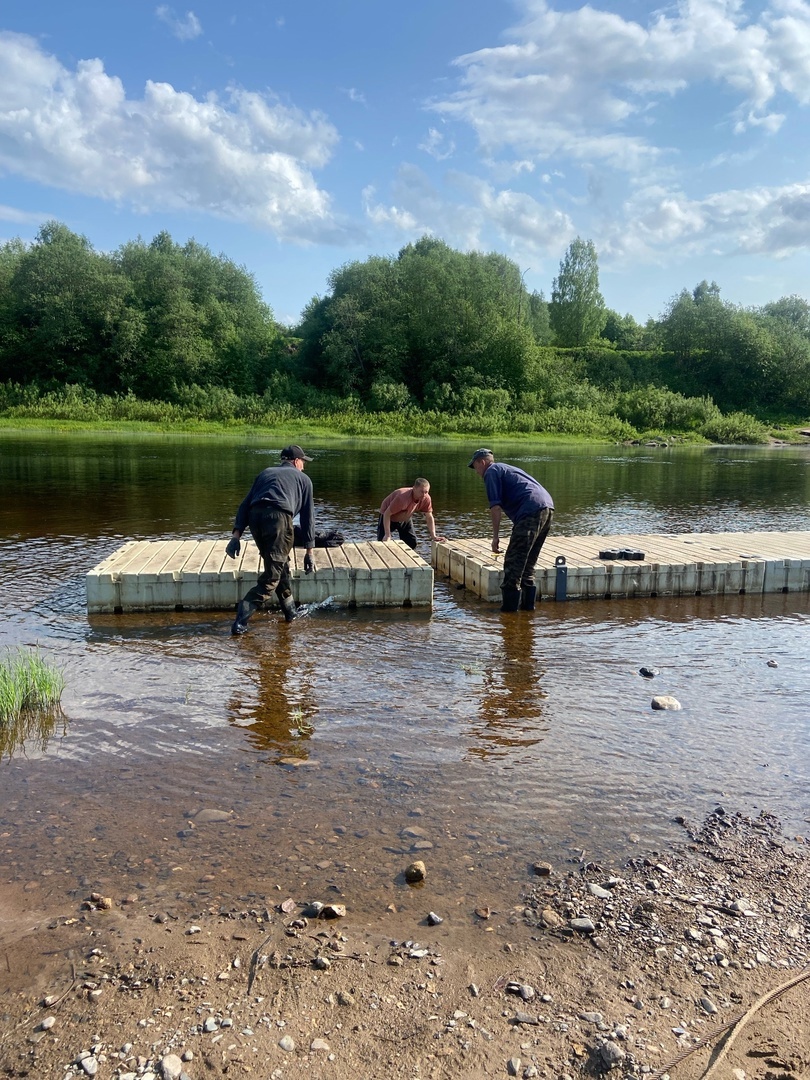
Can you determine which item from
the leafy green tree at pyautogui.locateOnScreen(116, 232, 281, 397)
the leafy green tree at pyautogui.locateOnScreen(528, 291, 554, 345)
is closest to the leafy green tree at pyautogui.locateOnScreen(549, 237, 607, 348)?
the leafy green tree at pyautogui.locateOnScreen(528, 291, 554, 345)

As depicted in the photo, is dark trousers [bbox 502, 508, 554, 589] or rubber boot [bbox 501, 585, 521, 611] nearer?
dark trousers [bbox 502, 508, 554, 589]

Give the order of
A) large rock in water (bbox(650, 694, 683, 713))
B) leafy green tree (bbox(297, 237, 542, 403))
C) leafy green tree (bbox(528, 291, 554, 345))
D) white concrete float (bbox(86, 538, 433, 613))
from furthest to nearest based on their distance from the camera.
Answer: leafy green tree (bbox(528, 291, 554, 345)) → leafy green tree (bbox(297, 237, 542, 403)) → white concrete float (bbox(86, 538, 433, 613)) → large rock in water (bbox(650, 694, 683, 713))

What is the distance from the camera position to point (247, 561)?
1134 centimetres

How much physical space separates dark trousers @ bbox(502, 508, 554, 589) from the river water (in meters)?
0.54

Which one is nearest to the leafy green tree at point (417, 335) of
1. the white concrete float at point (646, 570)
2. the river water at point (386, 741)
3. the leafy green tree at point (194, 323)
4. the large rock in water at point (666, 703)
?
the leafy green tree at point (194, 323)

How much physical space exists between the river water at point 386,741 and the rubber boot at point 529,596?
0.76ft

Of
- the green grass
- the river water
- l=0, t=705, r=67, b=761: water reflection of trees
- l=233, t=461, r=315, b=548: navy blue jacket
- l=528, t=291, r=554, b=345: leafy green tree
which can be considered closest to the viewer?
the river water

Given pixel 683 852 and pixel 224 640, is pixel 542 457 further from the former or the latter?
pixel 683 852

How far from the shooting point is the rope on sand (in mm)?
3213

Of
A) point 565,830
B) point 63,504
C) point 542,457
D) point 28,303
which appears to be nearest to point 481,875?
point 565,830

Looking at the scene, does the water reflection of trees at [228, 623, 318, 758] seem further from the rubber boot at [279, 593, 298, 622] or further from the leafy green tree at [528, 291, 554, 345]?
the leafy green tree at [528, 291, 554, 345]

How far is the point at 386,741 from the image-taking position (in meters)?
6.49

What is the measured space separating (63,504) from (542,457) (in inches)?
1087

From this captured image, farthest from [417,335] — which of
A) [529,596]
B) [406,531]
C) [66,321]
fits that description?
[529,596]
